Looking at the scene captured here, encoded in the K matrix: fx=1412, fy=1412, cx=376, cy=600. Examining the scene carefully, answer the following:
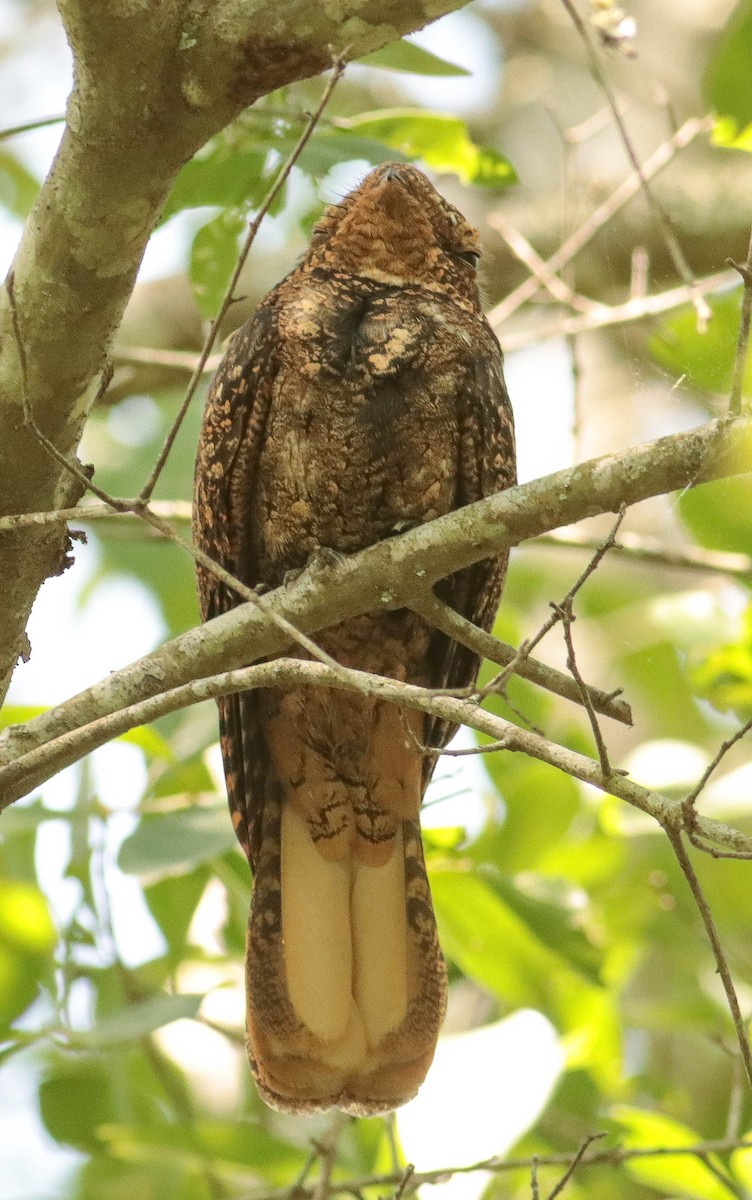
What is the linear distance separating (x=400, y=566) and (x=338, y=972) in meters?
1.20

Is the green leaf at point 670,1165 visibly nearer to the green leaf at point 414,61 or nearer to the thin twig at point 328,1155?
the thin twig at point 328,1155

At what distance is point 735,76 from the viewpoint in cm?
379

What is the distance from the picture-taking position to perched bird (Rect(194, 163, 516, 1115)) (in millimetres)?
3242

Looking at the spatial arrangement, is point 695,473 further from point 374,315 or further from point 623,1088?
point 623,1088

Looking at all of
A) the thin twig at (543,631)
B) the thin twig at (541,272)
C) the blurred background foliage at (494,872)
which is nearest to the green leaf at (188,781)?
the blurred background foliage at (494,872)

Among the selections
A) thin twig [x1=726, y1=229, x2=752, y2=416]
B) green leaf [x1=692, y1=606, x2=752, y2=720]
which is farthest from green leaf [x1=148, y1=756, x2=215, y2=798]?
thin twig [x1=726, y1=229, x2=752, y2=416]

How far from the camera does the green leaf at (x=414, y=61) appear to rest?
3.68m

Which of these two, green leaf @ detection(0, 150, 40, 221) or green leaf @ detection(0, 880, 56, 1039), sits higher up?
green leaf @ detection(0, 150, 40, 221)

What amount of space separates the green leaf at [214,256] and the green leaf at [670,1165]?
245 cm

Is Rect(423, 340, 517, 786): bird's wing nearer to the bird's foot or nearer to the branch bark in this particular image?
the bird's foot

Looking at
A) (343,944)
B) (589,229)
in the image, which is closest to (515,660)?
(343,944)

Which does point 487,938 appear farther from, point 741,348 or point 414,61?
point 414,61

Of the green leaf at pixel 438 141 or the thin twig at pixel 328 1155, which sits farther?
the green leaf at pixel 438 141

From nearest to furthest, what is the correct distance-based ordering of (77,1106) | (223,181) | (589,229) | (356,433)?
1. (356,433)
2. (223,181)
3. (77,1106)
4. (589,229)
